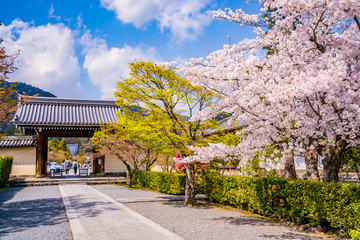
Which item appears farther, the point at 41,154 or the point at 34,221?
the point at 41,154

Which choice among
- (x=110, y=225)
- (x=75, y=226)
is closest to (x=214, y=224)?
(x=110, y=225)

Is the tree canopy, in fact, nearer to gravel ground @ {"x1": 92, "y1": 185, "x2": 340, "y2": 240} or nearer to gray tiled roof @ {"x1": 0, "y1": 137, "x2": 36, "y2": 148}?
gravel ground @ {"x1": 92, "y1": 185, "x2": 340, "y2": 240}

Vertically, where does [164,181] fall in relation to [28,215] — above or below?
above

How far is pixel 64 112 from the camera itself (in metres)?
24.5

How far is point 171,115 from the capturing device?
11875 millimetres

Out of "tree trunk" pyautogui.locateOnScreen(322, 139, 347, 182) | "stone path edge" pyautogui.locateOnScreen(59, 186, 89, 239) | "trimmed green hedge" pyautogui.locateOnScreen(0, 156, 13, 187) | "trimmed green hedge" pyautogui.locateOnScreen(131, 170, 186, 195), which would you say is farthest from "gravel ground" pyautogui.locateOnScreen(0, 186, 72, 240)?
"trimmed green hedge" pyautogui.locateOnScreen(0, 156, 13, 187)

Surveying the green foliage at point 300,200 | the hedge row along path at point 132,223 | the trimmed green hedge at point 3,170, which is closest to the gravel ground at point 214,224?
the hedge row along path at point 132,223

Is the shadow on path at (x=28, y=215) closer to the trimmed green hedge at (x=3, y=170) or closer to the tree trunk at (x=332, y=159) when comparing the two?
the trimmed green hedge at (x=3, y=170)

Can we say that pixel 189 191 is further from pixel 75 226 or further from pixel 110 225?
pixel 75 226

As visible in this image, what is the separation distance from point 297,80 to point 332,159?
3.09 metres

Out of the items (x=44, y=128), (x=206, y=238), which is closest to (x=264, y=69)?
(x=206, y=238)

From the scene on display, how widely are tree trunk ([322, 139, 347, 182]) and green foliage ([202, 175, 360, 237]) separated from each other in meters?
0.52

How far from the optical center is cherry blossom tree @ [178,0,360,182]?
5695mm

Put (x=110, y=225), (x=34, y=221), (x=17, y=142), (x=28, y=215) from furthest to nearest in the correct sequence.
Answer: (x=17, y=142) → (x=28, y=215) → (x=34, y=221) → (x=110, y=225)
